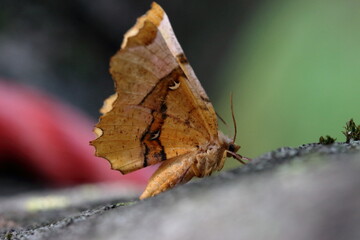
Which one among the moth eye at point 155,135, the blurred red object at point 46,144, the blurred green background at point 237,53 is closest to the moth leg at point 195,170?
the moth eye at point 155,135

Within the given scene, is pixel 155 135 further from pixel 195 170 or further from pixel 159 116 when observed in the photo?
pixel 195 170

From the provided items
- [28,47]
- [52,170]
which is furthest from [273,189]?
[28,47]

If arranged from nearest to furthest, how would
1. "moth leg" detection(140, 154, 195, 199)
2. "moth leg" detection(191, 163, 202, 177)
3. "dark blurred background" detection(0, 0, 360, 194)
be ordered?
"moth leg" detection(140, 154, 195, 199) → "moth leg" detection(191, 163, 202, 177) → "dark blurred background" detection(0, 0, 360, 194)

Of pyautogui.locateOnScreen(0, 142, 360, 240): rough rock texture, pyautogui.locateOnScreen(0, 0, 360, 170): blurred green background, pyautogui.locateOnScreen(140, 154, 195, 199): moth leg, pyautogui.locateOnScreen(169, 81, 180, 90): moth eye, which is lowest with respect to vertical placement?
pyautogui.locateOnScreen(0, 142, 360, 240): rough rock texture

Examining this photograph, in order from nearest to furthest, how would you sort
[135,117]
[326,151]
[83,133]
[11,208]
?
1. [326,151]
2. [135,117]
3. [11,208]
4. [83,133]

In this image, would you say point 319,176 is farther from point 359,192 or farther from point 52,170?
point 52,170

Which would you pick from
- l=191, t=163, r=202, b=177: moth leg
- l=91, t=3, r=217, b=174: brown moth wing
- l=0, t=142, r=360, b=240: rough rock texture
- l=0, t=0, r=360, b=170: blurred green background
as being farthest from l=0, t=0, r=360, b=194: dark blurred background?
l=0, t=142, r=360, b=240: rough rock texture

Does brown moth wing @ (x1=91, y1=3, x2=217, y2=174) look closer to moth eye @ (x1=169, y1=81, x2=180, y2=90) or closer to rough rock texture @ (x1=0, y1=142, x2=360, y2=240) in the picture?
moth eye @ (x1=169, y1=81, x2=180, y2=90)
